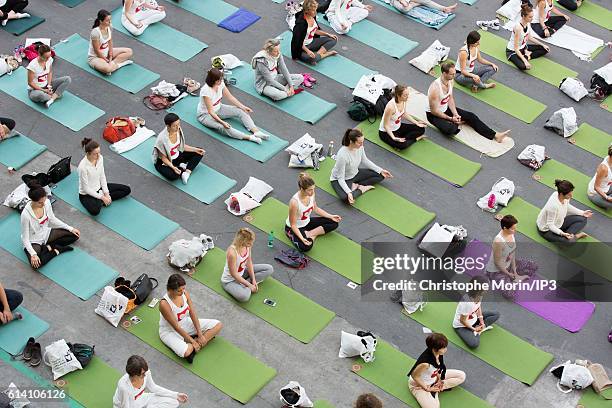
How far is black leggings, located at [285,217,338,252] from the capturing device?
14.6 m

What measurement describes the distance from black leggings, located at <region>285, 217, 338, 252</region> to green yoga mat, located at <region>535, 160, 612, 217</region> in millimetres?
3975

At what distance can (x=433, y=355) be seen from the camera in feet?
40.8

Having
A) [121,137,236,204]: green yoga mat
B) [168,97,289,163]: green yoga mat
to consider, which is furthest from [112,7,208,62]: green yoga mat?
[121,137,236,204]: green yoga mat

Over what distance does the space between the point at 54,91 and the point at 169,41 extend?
2635mm

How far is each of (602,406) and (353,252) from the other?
4122 millimetres

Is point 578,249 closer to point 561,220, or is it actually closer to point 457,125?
point 561,220

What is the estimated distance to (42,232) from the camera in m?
13.9

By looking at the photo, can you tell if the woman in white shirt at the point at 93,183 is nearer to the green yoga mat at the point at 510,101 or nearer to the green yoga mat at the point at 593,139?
the green yoga mat at the point at 510,101

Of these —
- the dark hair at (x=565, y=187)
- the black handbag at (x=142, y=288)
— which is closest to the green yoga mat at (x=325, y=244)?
the black handbag at (x=142, y=288)

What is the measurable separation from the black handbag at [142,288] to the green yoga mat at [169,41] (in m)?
5.64

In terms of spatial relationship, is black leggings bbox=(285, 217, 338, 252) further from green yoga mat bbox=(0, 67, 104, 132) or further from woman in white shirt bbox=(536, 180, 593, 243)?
green yoga mat bbox=(0, 67, 104, 132)

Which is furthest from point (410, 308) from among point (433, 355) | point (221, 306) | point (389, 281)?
point (221, 306)

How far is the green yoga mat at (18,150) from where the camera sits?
15.6m

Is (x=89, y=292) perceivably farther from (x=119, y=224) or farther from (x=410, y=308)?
(x=410, y=308)
